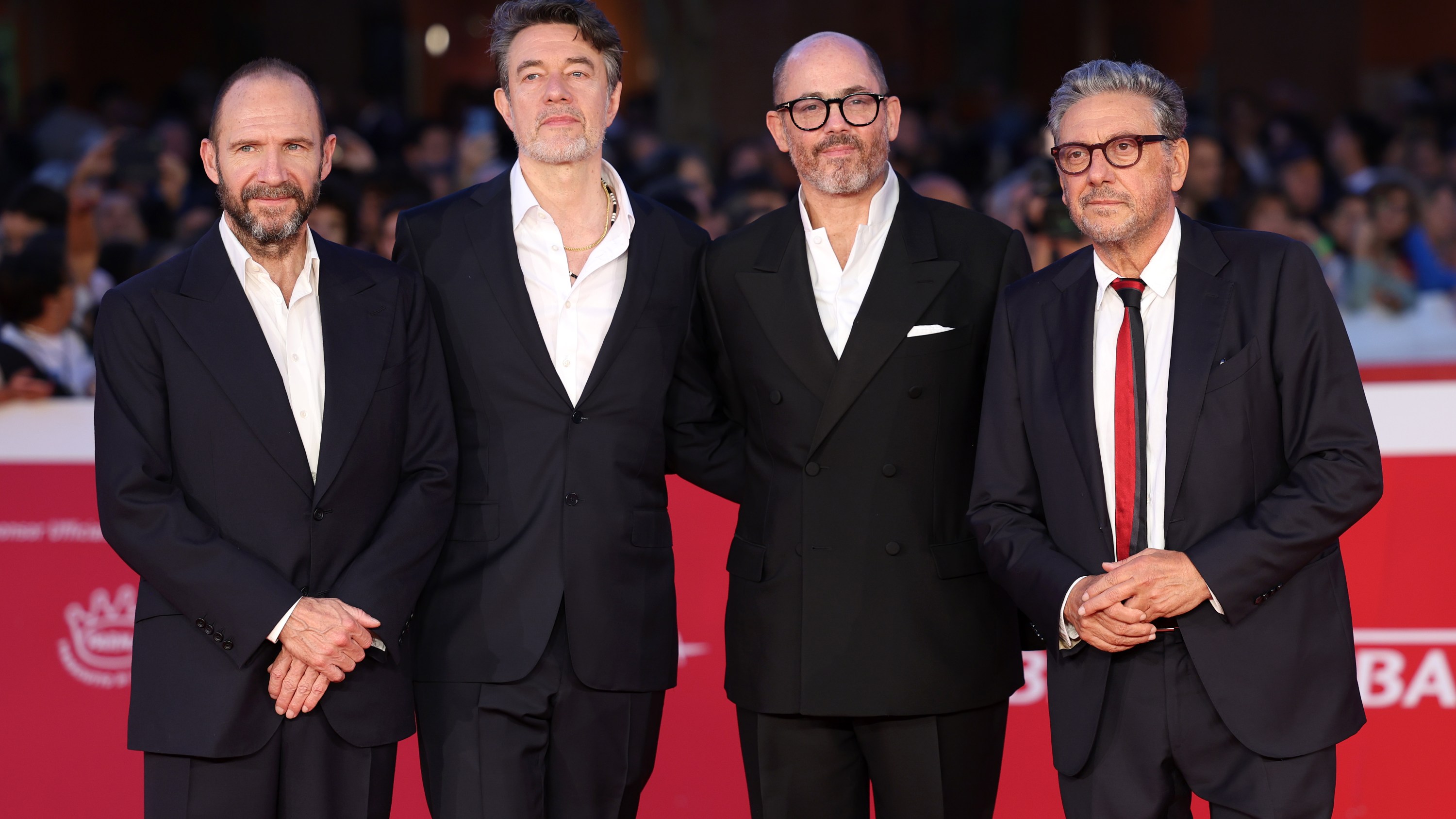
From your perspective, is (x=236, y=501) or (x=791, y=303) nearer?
(x=236, y=501)

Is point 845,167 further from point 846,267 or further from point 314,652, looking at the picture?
point 314,652

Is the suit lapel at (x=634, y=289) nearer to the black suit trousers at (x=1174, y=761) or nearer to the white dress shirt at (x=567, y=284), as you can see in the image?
the white dress shirt at (x=567, y=284)

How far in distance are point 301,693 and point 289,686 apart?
0.10 feet

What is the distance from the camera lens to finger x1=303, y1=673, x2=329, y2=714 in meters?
3.30

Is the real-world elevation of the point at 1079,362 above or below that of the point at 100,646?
above

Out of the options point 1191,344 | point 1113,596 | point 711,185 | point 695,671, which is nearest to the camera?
point 1113,596

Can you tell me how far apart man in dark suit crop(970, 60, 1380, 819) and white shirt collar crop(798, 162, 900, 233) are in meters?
0.52

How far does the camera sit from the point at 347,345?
135 inches

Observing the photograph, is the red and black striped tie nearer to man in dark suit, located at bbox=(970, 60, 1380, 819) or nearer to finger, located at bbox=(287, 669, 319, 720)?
man in dark suit, located at bbox=(970, 60, 1380, 819)

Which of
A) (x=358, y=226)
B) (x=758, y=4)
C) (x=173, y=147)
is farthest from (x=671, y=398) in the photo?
(x=758, y=4)

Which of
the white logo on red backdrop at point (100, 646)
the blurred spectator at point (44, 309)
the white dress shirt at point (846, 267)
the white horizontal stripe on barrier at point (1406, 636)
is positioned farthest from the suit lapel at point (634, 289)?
the blurred spectator at point (44, 309)

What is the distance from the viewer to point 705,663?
4.73m

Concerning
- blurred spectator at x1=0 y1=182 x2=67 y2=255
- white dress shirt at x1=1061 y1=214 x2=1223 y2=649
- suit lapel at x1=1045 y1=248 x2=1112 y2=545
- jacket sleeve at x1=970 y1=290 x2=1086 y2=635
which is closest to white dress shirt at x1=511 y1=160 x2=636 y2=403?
jacket sleeve at x1=970 y1=290 x2=1086 y2=635

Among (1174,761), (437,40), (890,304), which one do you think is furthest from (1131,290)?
(437,40)
